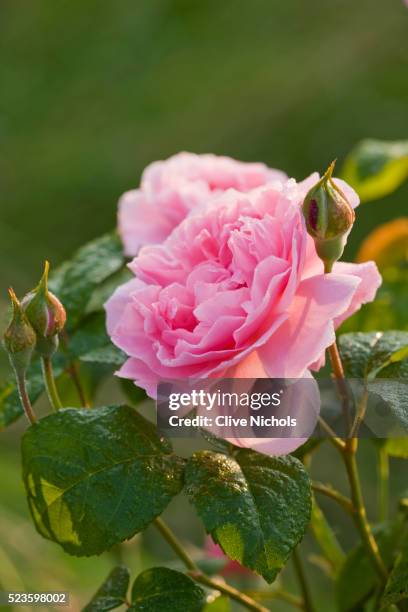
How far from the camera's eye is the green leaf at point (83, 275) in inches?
19.7

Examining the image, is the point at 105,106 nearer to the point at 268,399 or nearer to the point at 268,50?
the point at 268,50

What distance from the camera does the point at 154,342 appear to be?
1.22ft

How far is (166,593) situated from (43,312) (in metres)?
0.13

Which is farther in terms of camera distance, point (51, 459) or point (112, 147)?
point (112, 147)

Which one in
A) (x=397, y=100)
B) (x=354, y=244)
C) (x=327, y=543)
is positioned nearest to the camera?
(x=327, y=543)

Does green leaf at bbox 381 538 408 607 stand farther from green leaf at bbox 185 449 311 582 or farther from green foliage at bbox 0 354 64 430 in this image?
green foliage at bbox 0 354 64 430

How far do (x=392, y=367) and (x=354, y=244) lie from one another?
116 centimetres

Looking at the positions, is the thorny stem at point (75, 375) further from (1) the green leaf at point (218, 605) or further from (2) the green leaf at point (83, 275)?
(1) the green leaf at point (218, 605)

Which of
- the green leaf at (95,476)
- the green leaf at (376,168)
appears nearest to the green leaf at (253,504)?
the green leaf at (95,476)

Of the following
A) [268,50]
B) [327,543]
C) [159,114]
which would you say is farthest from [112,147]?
[327,543]

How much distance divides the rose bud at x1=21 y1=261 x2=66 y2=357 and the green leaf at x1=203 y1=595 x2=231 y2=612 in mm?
130

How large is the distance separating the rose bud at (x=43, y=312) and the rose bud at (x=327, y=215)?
0.11 meters

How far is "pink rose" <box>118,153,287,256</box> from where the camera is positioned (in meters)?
0.50

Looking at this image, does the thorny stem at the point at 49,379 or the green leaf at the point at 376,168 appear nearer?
the thorny stem at the point at 49,379
